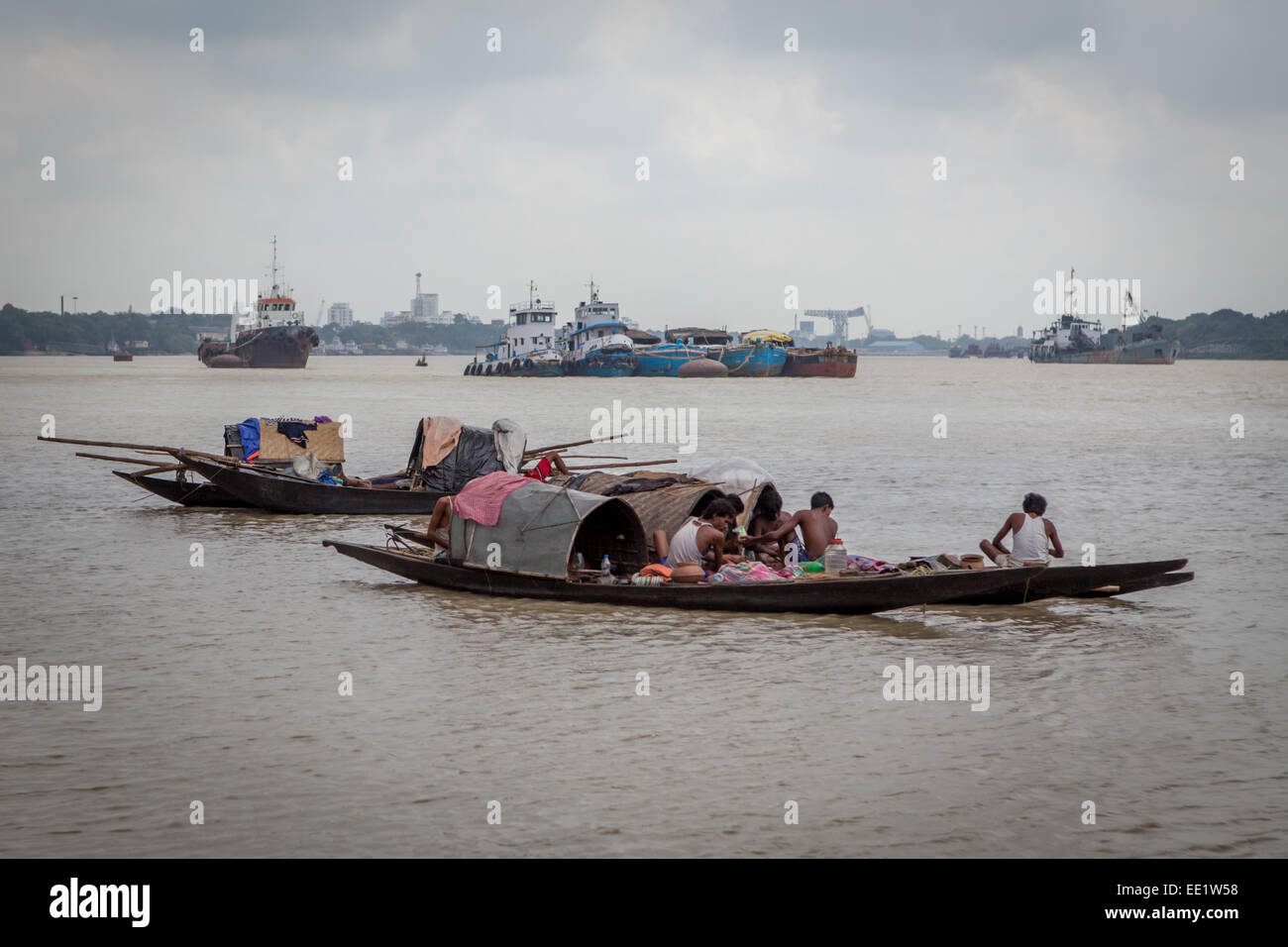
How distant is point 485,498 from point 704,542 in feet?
7.44

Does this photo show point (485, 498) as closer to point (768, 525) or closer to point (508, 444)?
point (768, 525)

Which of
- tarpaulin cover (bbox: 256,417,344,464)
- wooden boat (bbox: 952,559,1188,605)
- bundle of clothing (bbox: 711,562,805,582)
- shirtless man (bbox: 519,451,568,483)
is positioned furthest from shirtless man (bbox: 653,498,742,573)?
tarpaulin cover (bbox: 256,417,344,464)

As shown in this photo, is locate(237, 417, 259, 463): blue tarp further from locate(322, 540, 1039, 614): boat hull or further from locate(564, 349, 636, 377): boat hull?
locate(564, 349, 636, 377): boat hull

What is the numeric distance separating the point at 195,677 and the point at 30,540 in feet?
29.0

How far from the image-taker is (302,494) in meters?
19.3

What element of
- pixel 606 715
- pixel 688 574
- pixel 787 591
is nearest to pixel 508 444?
pixel 688 574

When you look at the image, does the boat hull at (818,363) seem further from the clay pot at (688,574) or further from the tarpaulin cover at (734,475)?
the clay pot at (688,574)

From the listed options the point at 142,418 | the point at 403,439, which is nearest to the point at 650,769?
the point at 403,439

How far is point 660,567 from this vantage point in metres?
11.6

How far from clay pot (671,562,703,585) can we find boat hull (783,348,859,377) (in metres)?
90.5

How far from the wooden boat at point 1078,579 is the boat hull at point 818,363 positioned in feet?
295

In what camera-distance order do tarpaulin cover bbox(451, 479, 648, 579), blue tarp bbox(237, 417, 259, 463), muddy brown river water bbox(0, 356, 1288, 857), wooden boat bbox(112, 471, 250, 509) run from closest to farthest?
muddy brown river water bbox(0, 356, 1288, 857) → tarpaulin cover bbox(451, 479, 648, 579) → wooden boat bbox(112, 471, 250, 509) → blue tarp bbox(237, 417, 259, 463)

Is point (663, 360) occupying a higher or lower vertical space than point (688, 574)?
higher

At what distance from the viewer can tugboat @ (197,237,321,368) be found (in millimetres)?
108250
